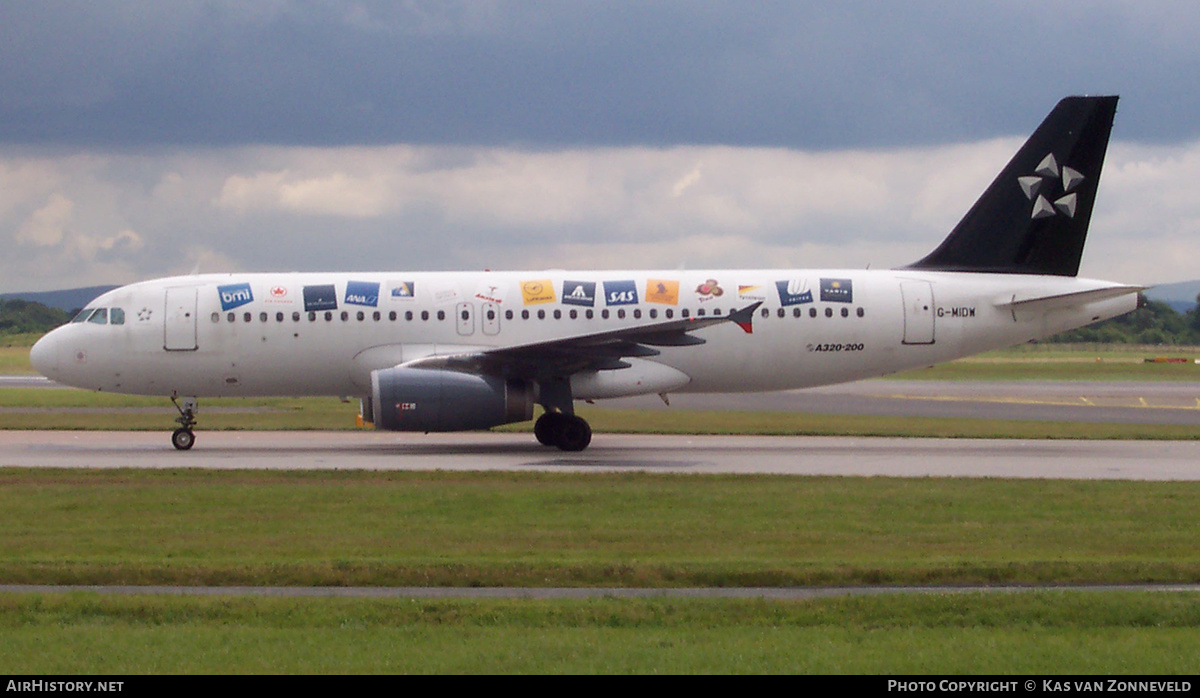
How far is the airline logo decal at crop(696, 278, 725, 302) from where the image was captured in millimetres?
26516

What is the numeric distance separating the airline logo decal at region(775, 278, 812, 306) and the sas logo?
422 inches

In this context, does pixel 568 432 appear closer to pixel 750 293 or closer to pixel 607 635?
pixel 750 293

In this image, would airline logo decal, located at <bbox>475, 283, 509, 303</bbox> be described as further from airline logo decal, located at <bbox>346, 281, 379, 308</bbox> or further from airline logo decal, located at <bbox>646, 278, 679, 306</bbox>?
airline logo decal, located at <bbox>646, 278, 679, 306</bbox>

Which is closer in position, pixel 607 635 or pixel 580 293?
pixel 607 635

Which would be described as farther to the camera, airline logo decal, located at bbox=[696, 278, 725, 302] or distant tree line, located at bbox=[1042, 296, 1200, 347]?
distant tree line, located at bbox=[1042, 296, 1200, 347]

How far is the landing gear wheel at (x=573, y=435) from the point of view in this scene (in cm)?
2531

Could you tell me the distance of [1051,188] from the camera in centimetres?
2678

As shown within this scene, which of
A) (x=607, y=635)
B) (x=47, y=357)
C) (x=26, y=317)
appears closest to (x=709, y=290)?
(x=47, y=357)

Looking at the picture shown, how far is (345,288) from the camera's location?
26.5 metres

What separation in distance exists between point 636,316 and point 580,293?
1264mm

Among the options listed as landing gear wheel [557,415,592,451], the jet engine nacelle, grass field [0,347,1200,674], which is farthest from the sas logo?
landing gear wheel [557,415,592,451]

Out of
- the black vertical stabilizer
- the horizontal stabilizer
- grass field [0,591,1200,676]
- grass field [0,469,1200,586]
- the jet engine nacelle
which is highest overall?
the black vertical stabilizer

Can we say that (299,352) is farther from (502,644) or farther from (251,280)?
(502,644)

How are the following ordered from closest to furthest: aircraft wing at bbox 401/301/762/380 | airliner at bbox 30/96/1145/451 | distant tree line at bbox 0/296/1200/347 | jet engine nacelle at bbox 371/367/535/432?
jet engine nacelle at bbox 371/367/535/432 → aircraft wing at bbox 401/301/762/380 → airliner at bbox 30/96/1145/451 → distant tree line at bbox 0/296/1200/347
